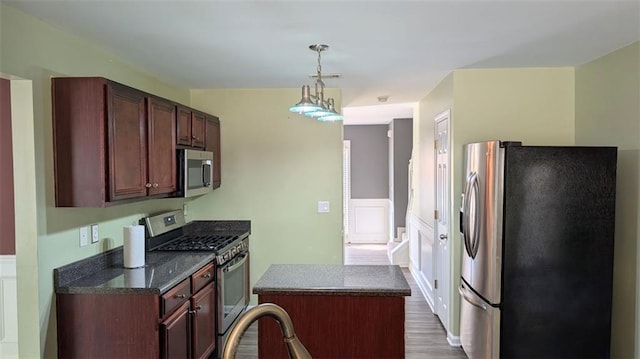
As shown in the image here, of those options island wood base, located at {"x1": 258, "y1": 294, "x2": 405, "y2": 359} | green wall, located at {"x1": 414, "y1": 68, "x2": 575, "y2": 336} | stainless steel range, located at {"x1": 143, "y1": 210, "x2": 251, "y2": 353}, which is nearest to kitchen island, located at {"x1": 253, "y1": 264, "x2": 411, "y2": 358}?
island wood base, located at {"x1": 258, "y1": 294, "x2": 405, "y2": 359}

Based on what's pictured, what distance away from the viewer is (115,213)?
3094 mm

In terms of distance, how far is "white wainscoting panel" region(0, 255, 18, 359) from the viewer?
2.69 m

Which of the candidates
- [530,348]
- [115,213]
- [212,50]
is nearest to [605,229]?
[530,348]

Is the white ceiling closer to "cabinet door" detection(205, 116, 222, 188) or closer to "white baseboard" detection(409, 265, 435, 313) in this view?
"cabinet door" detection(205, 116, 222, 188)

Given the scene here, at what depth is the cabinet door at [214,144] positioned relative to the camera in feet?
13.4

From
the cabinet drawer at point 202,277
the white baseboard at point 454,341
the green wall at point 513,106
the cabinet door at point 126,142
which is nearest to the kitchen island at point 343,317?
the cabinet drawer at point 202,277

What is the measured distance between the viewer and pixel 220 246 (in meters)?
3.60

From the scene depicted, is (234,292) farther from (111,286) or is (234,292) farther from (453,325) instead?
(453,325)

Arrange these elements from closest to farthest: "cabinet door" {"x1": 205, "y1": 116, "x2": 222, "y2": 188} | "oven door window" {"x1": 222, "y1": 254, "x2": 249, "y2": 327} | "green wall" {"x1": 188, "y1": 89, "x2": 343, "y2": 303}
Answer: "oven door window" {"x1": 222, "y1": 254, "x2": 249, "y2": 327}, "cabinet door" {"x1": 205, "y1": 116, "x2": 222, "y2": 188}, "green wall" {"x1": 188, "y1": 89, "x2": 343, "y2": 303}

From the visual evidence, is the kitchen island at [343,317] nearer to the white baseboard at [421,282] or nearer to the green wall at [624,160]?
the green wall at [624,160]

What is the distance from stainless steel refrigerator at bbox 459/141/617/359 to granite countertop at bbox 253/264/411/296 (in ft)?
2.59

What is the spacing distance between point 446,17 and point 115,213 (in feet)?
8.34

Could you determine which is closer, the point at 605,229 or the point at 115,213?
the point at 605,229

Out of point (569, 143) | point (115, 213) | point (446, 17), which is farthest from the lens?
point (569, 143)
